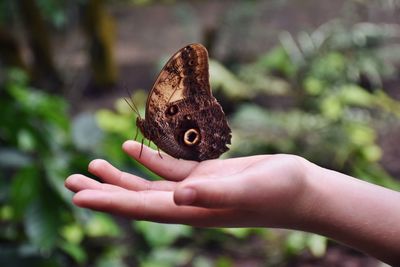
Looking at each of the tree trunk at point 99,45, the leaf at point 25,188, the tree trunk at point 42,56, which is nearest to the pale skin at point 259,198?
the leaf at point 25,188

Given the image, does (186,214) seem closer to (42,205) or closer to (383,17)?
(42,205)

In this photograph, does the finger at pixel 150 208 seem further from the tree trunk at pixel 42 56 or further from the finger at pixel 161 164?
the tree trunk at pixel 42 56

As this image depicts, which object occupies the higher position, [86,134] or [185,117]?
[86,134]

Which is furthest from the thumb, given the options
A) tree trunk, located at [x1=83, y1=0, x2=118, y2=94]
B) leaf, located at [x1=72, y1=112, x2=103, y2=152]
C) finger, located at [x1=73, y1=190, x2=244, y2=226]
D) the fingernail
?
tree trunk, located at [x1=83, y1=0, x2=118, y2=94]

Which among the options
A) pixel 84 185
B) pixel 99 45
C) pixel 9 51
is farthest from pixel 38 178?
pixel 99 45

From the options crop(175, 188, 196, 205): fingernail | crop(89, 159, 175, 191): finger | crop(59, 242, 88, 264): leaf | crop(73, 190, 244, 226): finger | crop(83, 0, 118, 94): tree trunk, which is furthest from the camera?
crop(83, 0, 118, 94): tree trunk

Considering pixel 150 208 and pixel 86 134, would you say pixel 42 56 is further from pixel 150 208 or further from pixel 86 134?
pixel 150 208

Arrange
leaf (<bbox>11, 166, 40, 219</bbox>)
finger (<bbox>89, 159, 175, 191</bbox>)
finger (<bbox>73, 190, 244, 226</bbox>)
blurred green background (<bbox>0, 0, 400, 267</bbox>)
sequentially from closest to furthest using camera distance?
finger (<bbox>73, 190, 244, 226</bbox>)
finger (<bbox>89, 159, 175, 191</bbox>)
leaf (<bbox>11, 166, 40, 219</bbox>)
blurred green background (<bbox>0, 0, 400, 267</bbox>)

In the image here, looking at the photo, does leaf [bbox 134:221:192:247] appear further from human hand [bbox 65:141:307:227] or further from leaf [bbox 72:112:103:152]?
human hand [bbox 65:141:307:227]
